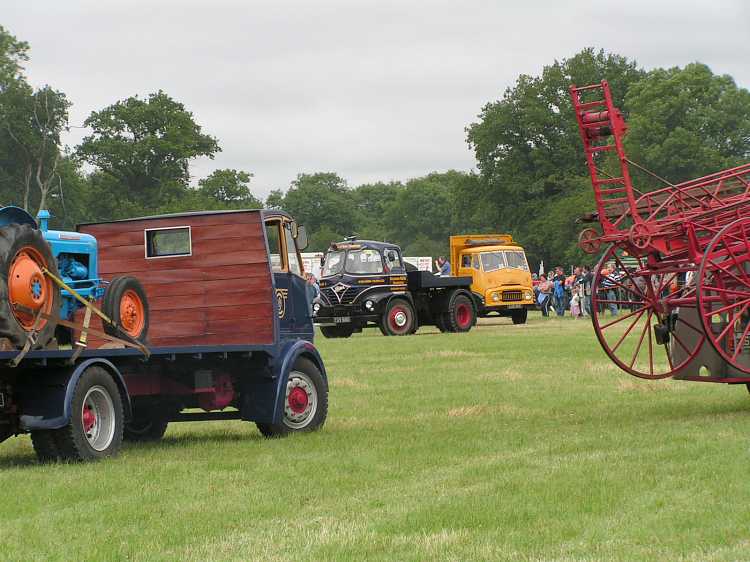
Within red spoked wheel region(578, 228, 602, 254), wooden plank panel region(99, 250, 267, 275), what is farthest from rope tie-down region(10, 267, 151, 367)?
red spoked wheel region(578, 228, 602, 254)

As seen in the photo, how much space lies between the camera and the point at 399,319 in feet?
122

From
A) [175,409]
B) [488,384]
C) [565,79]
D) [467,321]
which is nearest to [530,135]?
[565,79]

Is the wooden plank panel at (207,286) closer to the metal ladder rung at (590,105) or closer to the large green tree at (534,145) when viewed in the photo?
the metal ladder rung at (590,105)

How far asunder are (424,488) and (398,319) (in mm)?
27637

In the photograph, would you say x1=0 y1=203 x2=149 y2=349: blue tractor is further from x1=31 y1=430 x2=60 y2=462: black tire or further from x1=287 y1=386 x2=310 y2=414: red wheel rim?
x1=287 y1=386 x2=310 y2=414: red wheel rim

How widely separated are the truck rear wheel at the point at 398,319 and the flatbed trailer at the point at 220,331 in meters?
22.2

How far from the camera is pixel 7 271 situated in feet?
35.4

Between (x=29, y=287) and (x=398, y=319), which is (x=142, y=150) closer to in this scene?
(x=398, y=319)

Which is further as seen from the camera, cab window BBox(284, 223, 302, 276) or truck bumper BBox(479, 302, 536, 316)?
truck bumper BBox(479, 302, 536, 316)

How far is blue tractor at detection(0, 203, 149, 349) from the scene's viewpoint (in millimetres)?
10812

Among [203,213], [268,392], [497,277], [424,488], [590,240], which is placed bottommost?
[424,488]

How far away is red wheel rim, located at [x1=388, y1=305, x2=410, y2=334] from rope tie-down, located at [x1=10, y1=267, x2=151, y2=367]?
24.5m

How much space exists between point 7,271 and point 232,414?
3.11 m

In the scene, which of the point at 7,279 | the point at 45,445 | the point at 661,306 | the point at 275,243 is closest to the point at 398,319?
the point at 275,243
